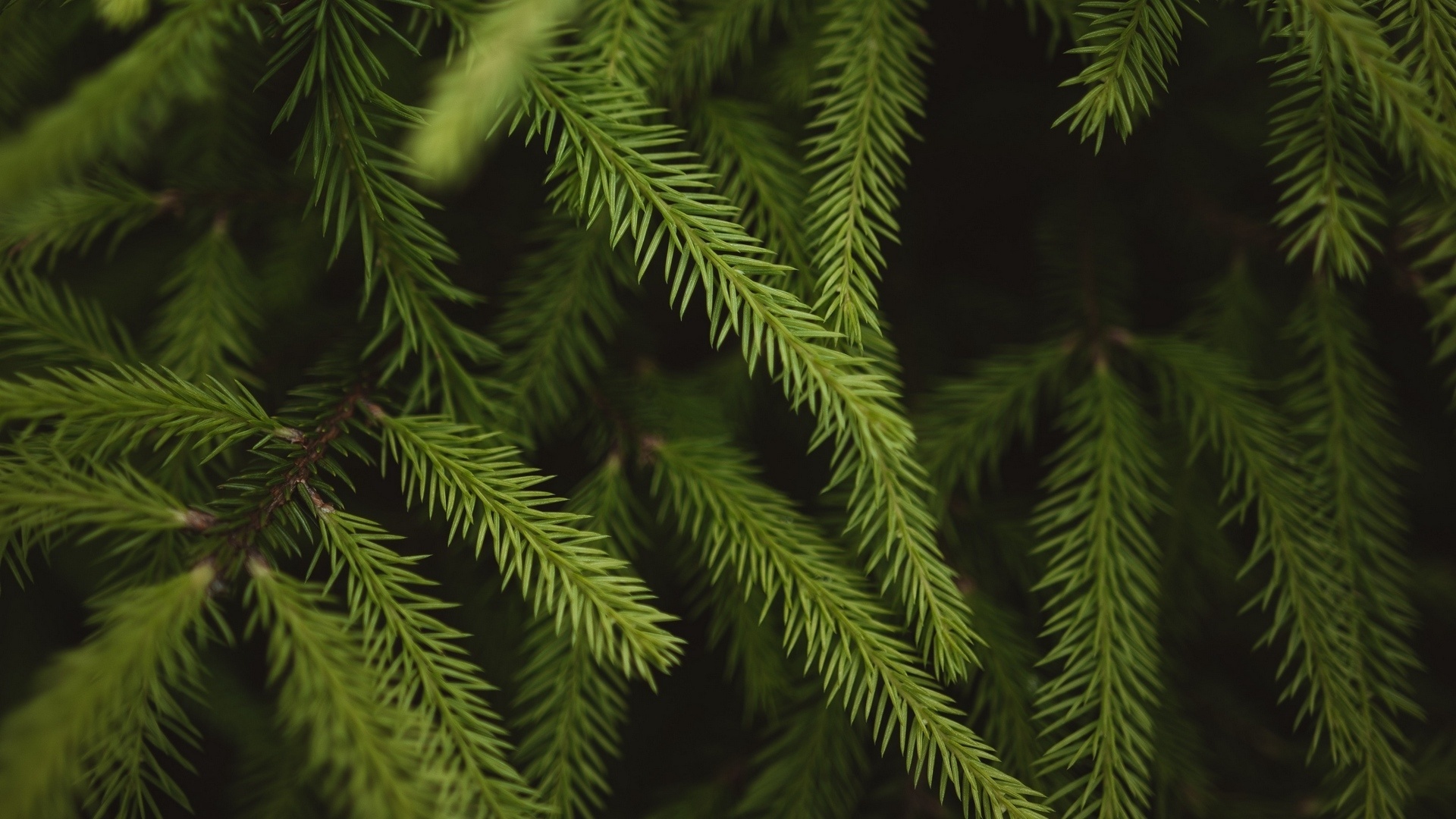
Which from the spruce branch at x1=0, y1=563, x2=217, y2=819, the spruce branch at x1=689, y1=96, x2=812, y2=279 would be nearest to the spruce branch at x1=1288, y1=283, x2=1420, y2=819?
A: the spruce branch at x1=689, y1=96, x2=812, y2=279

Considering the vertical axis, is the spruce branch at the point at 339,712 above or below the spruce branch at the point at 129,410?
below

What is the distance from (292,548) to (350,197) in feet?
0.95

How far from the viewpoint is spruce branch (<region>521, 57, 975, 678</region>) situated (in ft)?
1.76

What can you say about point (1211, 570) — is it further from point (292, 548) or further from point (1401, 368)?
point (292, 548)

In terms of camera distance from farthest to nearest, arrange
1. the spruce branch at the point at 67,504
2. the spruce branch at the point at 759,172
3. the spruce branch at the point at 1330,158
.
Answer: the spruce branch at the point at 759,172
the spruce branch at the point at 1330,158
the spruce branch at the point at 67,504

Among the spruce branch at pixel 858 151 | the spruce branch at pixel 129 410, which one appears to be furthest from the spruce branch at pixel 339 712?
the spruce branch at pixel 858 151

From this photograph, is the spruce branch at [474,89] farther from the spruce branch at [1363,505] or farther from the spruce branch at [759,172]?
the spruce branch at [1363,505]

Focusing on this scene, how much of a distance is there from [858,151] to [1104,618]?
417 millimetres

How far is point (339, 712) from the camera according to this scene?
1.38 ft

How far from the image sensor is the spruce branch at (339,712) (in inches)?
16.2

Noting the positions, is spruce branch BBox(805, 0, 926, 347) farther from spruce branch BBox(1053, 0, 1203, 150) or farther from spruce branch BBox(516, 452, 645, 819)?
spruce branch BBox(516, 452, 645, 819)

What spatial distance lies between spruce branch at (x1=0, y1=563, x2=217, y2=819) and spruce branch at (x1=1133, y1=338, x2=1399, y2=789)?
30.5 inches

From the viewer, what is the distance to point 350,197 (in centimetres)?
66

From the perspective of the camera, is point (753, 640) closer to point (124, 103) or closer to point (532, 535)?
point (532, 535)
